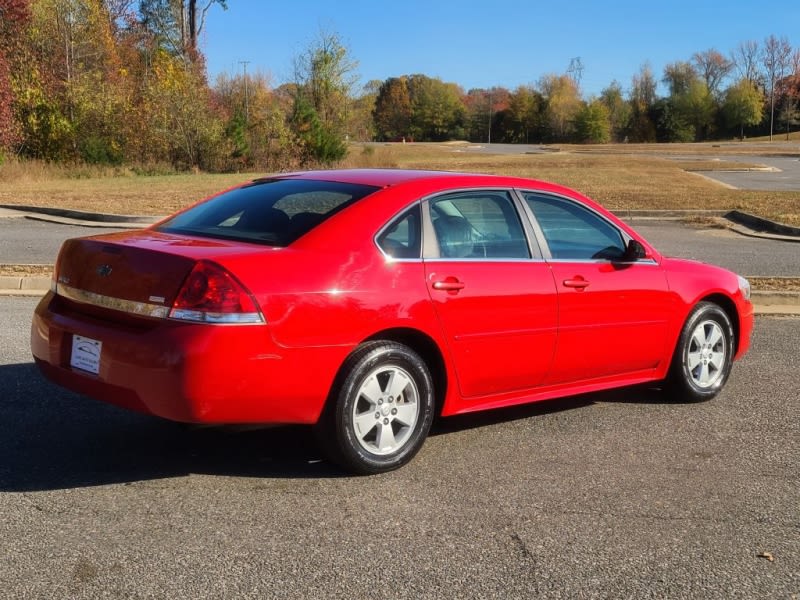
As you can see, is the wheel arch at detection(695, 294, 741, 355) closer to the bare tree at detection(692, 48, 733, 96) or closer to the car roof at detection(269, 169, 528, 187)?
the car roof at detection(269, 169, 528, 187)

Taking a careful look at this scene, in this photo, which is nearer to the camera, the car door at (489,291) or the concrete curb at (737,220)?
the car door at (489,291)

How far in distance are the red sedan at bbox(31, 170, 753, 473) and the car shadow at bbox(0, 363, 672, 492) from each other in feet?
1.31

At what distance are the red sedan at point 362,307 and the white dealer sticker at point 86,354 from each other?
0.4 inches

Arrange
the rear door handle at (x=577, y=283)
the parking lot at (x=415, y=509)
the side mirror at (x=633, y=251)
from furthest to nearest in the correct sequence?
the side mirror at (x=633, y=251), the rear door handle at (x=577, y=283), the parking lot at (x=415, y=509)

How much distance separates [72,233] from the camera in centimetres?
1655

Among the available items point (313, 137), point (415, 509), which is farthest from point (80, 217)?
point (313, 137)

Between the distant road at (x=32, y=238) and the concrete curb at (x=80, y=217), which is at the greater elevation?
the concrete curb at (x=80, y=217)

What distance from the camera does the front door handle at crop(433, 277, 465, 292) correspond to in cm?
480

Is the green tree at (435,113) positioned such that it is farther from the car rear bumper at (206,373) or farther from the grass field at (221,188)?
the car rear bumper at (206,373)

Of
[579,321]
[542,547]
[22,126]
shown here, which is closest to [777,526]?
[542,547]

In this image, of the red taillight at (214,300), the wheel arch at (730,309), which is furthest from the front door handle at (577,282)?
the red taillight at (214,300)

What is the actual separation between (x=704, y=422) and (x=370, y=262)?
8.74 ft

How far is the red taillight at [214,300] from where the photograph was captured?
163 inches

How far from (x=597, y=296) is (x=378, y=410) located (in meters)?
1.72
